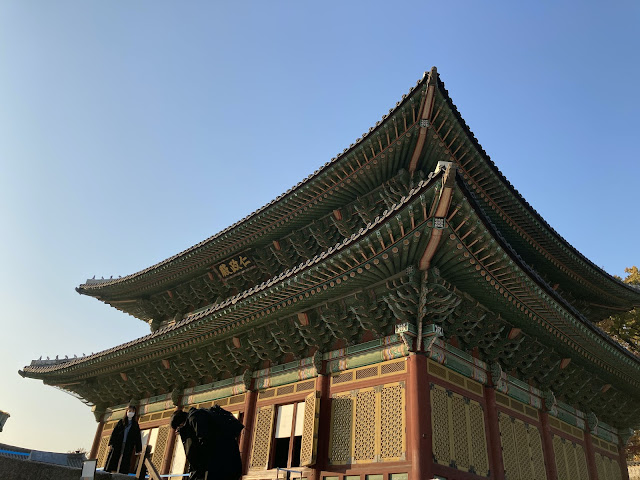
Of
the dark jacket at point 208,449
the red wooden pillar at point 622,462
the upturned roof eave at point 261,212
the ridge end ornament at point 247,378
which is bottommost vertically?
the dark jacket at point 208,449

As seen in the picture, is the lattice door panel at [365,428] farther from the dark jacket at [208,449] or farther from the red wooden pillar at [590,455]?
the red wooden pillar at [590,455]

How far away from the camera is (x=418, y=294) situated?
1039 cm

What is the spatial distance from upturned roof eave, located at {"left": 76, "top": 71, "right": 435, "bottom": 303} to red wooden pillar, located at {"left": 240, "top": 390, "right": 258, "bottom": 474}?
5602 mm

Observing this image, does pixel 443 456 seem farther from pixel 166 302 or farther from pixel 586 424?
pixel 166 302

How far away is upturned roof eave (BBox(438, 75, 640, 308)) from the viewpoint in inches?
517

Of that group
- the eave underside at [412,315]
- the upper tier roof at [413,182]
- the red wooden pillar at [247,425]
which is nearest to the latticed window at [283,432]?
the red wooden pillar at [247,425]

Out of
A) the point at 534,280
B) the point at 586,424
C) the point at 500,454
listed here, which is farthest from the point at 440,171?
the point at 586,424

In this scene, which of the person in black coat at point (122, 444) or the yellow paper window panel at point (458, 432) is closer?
the yellow paper window panel at point (458, 432)

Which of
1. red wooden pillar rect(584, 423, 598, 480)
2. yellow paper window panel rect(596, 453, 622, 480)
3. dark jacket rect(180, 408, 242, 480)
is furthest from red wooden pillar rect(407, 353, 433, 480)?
yellow paper window panel rect(596, 453, 622, 480)

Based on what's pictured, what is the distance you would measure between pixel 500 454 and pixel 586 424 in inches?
250

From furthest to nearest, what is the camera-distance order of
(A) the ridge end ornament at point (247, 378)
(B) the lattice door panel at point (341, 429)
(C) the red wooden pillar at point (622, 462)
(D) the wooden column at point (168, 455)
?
(C) the red wooden pillar at point (622, 462), (D) the wooden column at point (168, 455), (A) the ridge end ornament at point (247, 378), (B) the lattice door panel at point (341, 429)

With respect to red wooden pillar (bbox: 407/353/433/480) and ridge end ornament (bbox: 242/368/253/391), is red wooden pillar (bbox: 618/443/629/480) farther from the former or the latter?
ridge end ornament (bbox: 242/368/253/391)

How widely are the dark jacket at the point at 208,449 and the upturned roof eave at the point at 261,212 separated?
9329mm

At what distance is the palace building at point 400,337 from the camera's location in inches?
398
